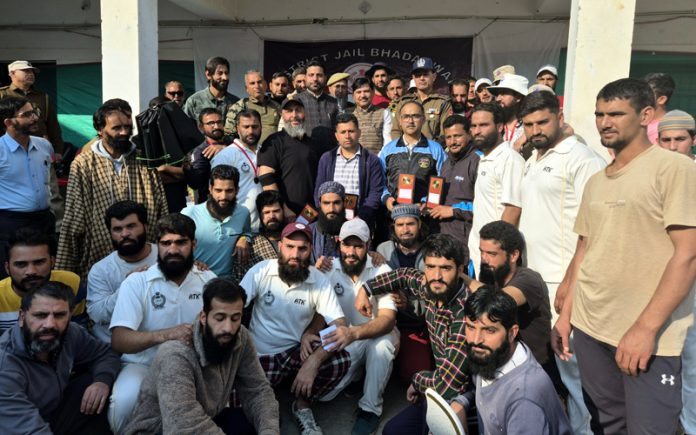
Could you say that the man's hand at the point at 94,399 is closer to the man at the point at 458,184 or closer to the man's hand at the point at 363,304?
the man's hand at the point at 363,304

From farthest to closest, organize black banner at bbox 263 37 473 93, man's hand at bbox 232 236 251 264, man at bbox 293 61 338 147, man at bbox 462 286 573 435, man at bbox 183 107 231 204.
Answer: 1. black banner at bbox 263 37 473 93
2. man at bbox 293 61 338 147
3. man at bbox 183 107 231 204
4. man's hand at bbox 232 236 251 264
5. man at bbox 462 286 573 435

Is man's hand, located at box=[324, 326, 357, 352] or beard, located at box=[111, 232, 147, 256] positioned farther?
beard, located at box=[111, 232, 147, 256]

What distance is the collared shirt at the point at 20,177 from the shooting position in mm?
4480

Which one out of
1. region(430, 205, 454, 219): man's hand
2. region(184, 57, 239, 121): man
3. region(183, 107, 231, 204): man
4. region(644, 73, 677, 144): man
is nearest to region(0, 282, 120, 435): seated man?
region(183, 107, 231, 204): man

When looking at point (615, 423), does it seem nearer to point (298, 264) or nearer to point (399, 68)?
point (298, 264)

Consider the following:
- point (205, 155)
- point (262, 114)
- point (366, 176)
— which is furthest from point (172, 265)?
point (262, 114)

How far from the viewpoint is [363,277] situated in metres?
4.20

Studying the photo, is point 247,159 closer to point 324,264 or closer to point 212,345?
point 324,264

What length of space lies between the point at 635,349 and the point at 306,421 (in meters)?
2.15

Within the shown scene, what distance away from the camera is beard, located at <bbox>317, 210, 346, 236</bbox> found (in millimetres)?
4539

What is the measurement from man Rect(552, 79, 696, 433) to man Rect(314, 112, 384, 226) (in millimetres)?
2400

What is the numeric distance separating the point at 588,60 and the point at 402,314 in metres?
2.84

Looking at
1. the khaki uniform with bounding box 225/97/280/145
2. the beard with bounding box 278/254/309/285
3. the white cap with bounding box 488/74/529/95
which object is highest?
the white cap with bounding box 488/74/529/95

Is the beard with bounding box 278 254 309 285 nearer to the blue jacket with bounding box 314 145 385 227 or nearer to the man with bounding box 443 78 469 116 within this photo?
the blue jacket with bounding box 314 145 385 227
